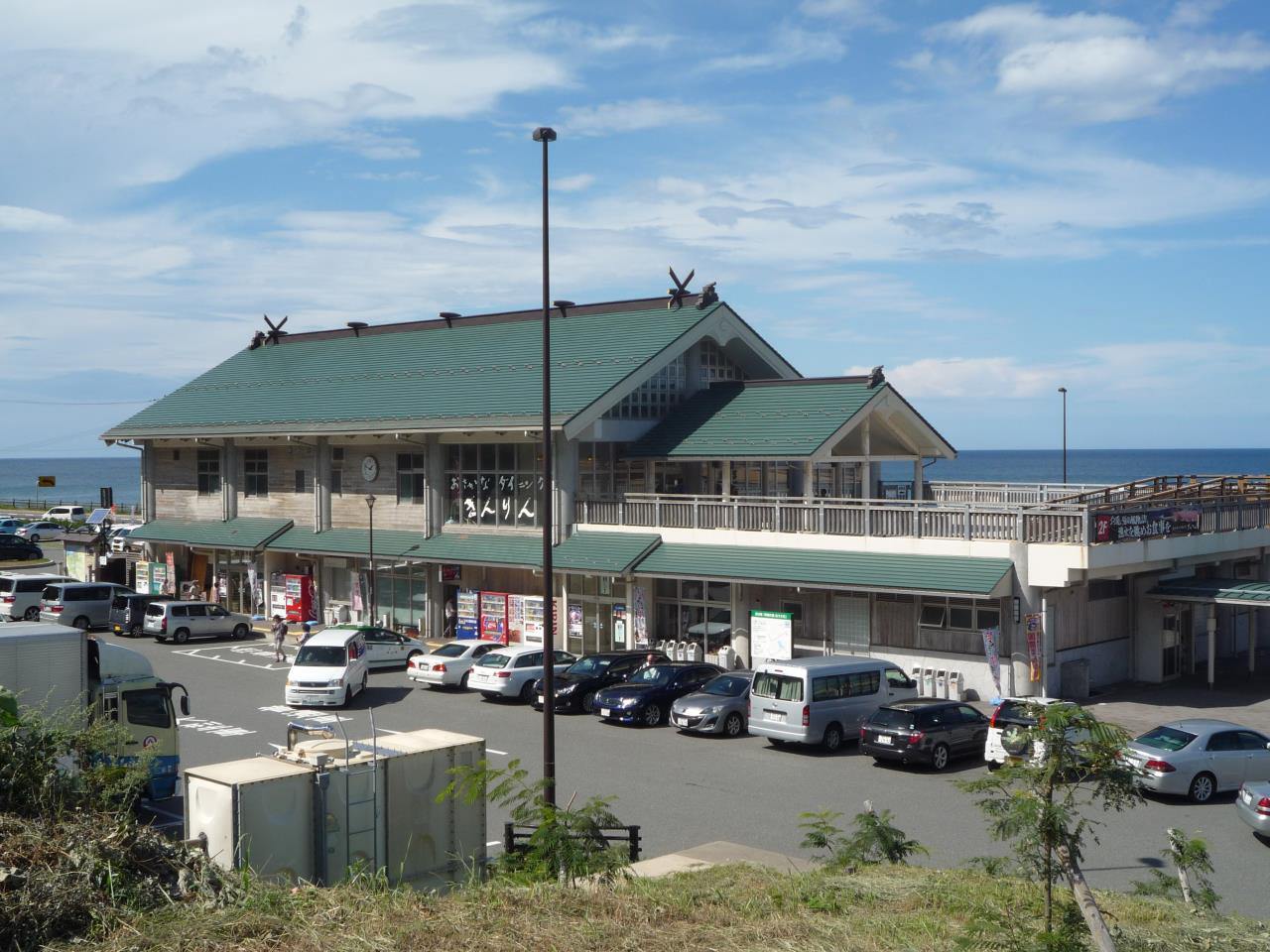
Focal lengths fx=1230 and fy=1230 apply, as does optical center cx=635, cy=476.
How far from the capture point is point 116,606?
4309 centimetres

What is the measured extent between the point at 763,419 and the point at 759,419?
14 cm

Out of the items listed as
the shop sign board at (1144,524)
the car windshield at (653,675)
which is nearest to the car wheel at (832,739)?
the car windshield at (653,675)

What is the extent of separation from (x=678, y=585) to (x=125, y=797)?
2460 centimetres

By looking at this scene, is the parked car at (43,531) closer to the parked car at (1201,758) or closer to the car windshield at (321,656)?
the car windshield at (321,656)

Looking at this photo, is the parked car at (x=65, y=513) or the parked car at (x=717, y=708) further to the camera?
the parked car at (x=65, y=513)

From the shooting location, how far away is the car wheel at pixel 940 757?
2275cm

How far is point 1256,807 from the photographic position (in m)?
17.8

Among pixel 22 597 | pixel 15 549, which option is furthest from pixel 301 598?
pixel 15 549

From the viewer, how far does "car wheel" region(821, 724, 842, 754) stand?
81.0 ft

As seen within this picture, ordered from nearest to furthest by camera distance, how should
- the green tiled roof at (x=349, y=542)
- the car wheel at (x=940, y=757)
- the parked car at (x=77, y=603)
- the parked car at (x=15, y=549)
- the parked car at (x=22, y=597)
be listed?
the car wheel at (x=940, y=757)
the green tiled roof at (x=349, y=542)
the parked car at (x=77, y=603)
the parked car at (x=22, y=597)
the parked car at (x=15, y=549)

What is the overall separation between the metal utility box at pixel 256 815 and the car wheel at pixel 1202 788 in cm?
1450

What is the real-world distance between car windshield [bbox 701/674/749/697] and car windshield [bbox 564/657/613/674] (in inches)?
140

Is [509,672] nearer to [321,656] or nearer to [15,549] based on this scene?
[321,656]

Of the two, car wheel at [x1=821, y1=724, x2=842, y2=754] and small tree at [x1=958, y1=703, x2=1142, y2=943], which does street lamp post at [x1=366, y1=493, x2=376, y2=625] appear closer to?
car wheel at [x1=821, y1=724, x2=842, y2=754]
